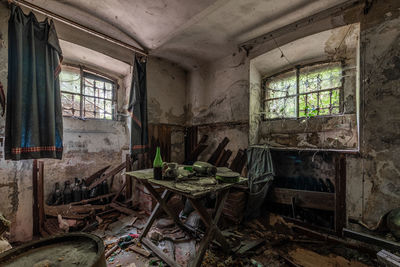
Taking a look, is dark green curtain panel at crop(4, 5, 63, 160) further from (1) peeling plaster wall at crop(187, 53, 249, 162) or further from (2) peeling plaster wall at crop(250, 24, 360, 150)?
(2) peeling plaster wall at crop(250, 24, 360, 150)

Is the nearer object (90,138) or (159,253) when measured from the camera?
(159,253)

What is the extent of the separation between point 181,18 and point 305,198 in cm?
355

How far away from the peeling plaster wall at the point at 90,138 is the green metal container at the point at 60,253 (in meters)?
1.79

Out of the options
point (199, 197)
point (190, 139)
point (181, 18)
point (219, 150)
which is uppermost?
point (181, 18)

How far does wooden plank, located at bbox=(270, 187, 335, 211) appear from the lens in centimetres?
252

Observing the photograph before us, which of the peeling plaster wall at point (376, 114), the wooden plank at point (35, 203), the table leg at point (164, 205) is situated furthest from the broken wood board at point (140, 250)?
the peeling plaster wall at point (376, 114)

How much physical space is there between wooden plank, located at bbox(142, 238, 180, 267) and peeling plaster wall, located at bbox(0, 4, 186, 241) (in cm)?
174

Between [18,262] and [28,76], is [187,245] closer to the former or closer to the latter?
[18,262]

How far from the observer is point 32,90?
7.32 feet

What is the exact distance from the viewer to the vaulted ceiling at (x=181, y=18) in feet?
7.89

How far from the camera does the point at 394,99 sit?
2.04 meters

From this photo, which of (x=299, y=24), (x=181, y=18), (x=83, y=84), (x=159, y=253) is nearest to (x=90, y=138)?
(x=83, y=84)

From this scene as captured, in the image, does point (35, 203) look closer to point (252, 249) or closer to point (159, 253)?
point (159, 253)

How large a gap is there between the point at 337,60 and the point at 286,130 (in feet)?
4.94
